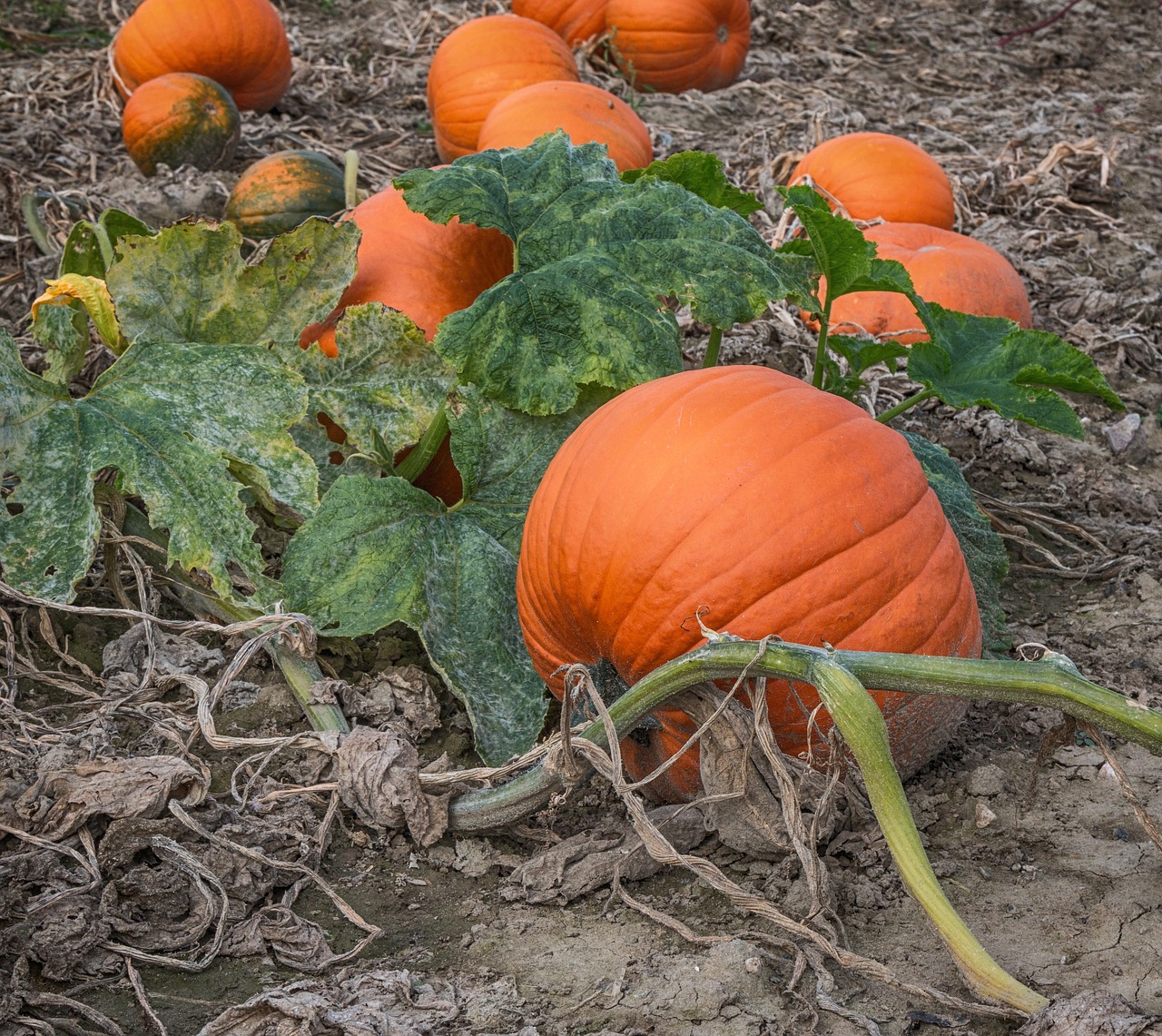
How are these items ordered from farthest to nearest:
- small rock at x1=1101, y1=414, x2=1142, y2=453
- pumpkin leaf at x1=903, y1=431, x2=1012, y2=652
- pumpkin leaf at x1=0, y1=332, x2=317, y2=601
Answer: small rock at x1=1101, y1=414, x2=1142, y2=453 < pumpkin leaf at x1=903, y1=431, x2=1012, y2=652 < pumpkin leaf at x1=0, y1=332, x2=317, y2=601

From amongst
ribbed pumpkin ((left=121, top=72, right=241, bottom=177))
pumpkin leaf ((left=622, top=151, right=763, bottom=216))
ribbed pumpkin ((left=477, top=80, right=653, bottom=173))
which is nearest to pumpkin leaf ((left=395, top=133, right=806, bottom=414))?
pumpkin leaf ((left=622, top=151, right=763, bottom=216))

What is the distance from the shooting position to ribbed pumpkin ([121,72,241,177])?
4426 millimetres

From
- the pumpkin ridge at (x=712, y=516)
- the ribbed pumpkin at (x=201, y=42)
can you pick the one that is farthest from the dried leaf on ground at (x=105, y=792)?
the ribbed pumpkin at (x=201, y=42)

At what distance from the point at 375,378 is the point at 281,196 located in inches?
59.8

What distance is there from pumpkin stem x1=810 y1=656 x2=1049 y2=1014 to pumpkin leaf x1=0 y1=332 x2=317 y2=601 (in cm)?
115

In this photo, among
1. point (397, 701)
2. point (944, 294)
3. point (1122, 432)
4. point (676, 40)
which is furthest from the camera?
point (676, 40)

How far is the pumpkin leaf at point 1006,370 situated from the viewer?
234cm

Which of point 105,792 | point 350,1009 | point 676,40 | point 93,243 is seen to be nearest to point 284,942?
point 350,1009

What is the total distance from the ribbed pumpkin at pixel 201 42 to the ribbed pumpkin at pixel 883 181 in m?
2.25

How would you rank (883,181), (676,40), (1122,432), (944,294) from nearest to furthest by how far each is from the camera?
(1122,432)
(944,294)
(883,181)
(676,40)

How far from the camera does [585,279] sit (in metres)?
2.43

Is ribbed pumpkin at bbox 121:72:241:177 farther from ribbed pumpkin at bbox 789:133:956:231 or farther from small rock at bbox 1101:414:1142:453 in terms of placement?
small rock at bbox 1101:414:1142:453

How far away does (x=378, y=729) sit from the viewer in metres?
2.29

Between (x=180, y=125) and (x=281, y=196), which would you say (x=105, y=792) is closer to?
(x=281, y=196)
